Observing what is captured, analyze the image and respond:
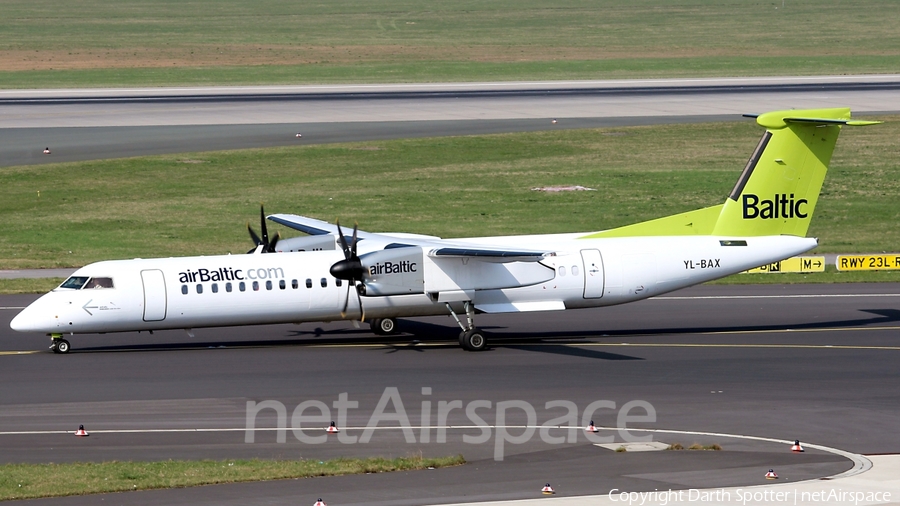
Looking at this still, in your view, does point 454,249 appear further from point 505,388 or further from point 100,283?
point 100,283

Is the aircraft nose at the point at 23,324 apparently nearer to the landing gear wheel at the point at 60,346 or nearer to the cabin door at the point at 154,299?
the landing gear wheel at the point at 60,346

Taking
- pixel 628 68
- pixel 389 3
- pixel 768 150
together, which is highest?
pixel 389 3

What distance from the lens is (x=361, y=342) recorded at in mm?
30156

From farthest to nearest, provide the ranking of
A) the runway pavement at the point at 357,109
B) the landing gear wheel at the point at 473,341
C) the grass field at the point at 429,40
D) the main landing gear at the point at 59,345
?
1. the grass field at the point at 429,40
2. the runway pavement at the point at 357,109
3. the landing gear wheel at the point at 473,341
4. the main landing gear at the point at 59,345

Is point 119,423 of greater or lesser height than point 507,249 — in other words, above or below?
below

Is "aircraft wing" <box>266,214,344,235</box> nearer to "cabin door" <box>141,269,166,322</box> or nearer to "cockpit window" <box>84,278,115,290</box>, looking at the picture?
"cabin door" <box>141,269,166,322</box>

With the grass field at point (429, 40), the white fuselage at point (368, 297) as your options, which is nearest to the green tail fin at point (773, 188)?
the white fuselage at point (368, 297)

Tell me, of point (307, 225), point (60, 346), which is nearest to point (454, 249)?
point (307, 225)

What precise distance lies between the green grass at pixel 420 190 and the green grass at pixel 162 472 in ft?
82.9

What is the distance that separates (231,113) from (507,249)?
48.2 m

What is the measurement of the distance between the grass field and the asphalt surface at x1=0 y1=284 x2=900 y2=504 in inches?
2520

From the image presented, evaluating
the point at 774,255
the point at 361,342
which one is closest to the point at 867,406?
the point at 774,255

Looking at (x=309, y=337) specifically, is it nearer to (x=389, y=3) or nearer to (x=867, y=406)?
(x=867, y=406)

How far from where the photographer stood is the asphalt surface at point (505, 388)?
17625 millimetres
